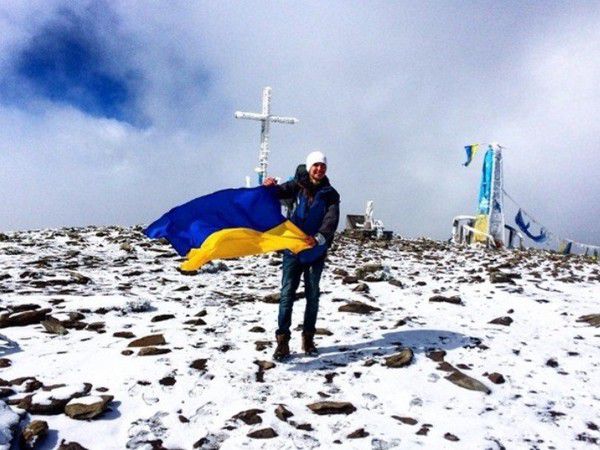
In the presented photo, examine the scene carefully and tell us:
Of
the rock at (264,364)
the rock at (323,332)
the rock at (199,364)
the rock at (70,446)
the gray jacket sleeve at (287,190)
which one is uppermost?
the gray jacket sleeve at (287,190)

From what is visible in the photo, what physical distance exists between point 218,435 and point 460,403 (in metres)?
2.69

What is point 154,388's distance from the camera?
5.10m

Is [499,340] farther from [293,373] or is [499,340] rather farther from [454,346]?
[293,373]

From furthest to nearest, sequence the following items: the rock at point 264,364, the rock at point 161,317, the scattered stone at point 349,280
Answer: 1. the scattered stone at point 349,280
2. the rock at point 161,317
3. the rock at point 264,364

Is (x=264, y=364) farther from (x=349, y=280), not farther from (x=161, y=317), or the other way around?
(x=349, y=280)

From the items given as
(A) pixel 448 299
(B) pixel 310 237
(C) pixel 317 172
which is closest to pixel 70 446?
(B) pixel 310 237

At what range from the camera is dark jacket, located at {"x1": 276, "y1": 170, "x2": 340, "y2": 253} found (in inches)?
242

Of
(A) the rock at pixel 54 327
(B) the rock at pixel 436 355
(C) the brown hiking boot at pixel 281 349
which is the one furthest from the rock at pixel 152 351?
(B) the rock at pixel 436 355

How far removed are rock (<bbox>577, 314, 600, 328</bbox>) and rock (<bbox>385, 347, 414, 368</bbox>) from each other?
4059 millimetres

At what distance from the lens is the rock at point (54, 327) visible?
6.91 meters

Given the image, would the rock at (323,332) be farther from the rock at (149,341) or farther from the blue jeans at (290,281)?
the rock at (149,341)

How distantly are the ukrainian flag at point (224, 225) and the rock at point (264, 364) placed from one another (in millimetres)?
1566

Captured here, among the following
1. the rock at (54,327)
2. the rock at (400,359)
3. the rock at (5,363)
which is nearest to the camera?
the rock at (5,363)

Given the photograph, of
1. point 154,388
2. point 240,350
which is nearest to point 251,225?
point 240,350
